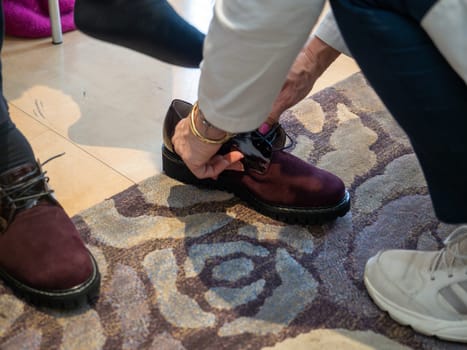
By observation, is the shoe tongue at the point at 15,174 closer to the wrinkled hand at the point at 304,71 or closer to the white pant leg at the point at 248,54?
the white pant leg at the point at 248,54

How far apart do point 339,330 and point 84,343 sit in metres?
0.29

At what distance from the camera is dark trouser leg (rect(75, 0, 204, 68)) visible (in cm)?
82

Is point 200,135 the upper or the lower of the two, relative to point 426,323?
upper

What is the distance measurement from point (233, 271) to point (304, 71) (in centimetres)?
33

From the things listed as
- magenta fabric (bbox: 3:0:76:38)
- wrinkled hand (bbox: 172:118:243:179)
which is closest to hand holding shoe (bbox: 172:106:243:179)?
wrinkled hand (bbox: 172:118:243:179)

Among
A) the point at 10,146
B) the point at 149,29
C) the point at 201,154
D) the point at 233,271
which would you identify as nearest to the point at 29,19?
the point at 149,29

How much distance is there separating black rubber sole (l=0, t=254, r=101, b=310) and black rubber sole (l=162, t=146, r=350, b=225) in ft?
0.80

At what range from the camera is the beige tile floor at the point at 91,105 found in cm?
85

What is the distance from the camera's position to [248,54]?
517mm

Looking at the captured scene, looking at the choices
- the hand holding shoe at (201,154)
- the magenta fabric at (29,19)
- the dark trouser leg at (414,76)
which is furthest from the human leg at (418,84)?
the magenta fabric at (29,19)

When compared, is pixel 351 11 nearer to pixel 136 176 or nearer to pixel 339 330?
pixel 339 330

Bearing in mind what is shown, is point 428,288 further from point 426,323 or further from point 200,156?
point 200,156

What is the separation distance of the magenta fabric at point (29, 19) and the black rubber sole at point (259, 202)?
582 millimetres

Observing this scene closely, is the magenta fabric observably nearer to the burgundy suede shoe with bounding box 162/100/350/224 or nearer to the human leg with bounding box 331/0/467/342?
the burgundy suede shoe with bounding box 162/100/350/224
